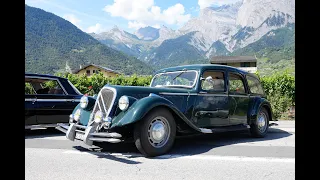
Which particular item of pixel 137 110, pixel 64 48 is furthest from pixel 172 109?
pixel 64 48

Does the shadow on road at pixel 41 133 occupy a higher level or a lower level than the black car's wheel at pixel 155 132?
lower

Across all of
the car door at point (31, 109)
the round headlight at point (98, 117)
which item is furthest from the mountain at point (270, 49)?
the round headlight at point (98, 117)

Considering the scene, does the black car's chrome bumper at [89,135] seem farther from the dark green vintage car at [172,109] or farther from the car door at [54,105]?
the car door at [54,105]

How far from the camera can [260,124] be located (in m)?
7.12

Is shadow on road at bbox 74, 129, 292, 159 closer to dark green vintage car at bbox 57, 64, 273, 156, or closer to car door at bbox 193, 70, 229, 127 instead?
dark green vintage car at bbox 57, 64, 273, 156

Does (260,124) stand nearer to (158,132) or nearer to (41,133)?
(158,132)

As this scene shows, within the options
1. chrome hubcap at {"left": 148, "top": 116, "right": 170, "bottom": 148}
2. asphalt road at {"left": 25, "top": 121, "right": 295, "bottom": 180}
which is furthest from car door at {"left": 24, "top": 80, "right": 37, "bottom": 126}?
chrome hubcap at {"left": 148, "top": 116, "right": 170, "bottom": 148}

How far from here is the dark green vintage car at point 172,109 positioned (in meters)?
4.71

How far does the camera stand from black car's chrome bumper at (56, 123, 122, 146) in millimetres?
4391

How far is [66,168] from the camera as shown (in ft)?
13.3
